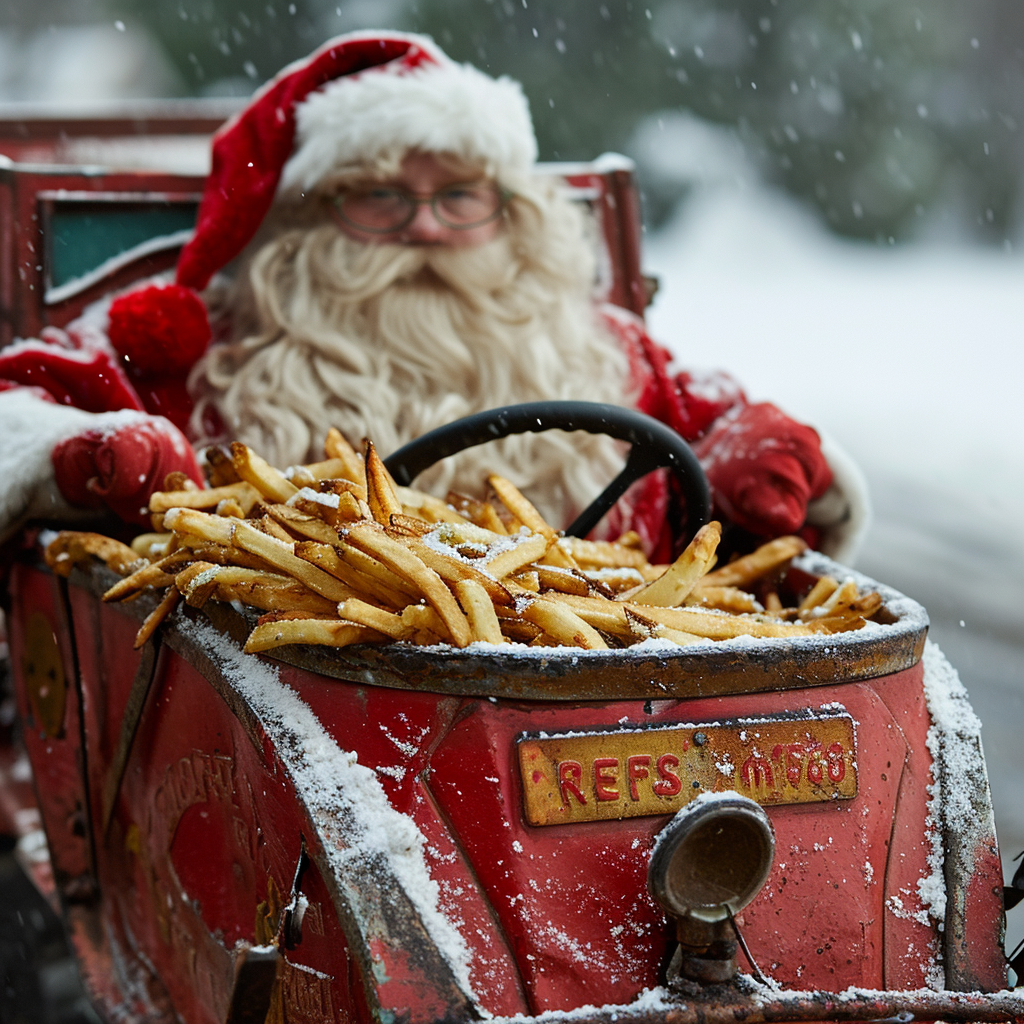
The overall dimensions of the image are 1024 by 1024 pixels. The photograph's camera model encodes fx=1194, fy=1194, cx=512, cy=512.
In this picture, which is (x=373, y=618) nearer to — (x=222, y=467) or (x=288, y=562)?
(x=288, y=562)

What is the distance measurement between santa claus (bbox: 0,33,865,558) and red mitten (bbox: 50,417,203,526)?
401mm

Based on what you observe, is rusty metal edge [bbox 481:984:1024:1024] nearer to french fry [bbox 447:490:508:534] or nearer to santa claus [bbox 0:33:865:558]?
french fry [bbox 447:490:508:534]

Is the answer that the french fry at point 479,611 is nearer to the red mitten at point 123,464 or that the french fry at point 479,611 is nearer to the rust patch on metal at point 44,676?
the red mitten at point 123,464

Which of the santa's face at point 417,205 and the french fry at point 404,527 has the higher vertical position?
the santa's face at point 417,205

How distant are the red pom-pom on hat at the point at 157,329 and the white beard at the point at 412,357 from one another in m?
0.08

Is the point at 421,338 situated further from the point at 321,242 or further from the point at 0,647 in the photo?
the point at 0,647

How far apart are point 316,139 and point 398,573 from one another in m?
1.87

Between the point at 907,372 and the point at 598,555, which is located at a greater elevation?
the point at 598,555

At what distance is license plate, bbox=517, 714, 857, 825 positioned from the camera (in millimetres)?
1535

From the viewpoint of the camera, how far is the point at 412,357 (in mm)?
3090

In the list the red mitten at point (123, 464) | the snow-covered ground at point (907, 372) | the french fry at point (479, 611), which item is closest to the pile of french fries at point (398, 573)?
the french fry at point (479, 611)

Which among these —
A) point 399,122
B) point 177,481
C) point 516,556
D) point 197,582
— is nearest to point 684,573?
point 516,556

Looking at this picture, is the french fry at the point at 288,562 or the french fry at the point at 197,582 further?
the french fry at the point at 197,582

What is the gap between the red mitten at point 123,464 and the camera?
225cm
